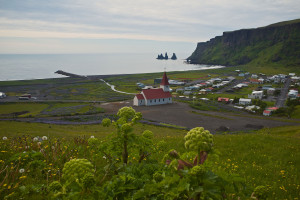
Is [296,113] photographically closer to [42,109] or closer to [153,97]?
[153,97]

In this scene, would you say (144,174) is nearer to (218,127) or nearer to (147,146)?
(147,146)

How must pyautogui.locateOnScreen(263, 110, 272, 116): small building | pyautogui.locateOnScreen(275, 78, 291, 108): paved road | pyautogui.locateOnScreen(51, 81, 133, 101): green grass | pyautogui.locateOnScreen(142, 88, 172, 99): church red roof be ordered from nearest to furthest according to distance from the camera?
1. pyautogui.locateOnScreen(263, 110, 272, 116): small building
2. pyautogui.locateOnScreen(142, 88, 172, 99): church red roof
3. pyautogui.locateOnScreen(275, 78, 291, 108): paved road
4. pyautogui.locateOnScreen(51, 81, 133, 101): green grass

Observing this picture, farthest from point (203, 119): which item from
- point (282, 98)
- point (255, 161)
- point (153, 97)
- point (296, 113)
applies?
point (282, 98)

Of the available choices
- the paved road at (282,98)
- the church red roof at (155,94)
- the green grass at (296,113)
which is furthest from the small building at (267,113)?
the church red roof at (155,94)

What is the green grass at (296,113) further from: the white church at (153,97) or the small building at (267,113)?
the white church at (153,97)

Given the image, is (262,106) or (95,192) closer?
(95,192)

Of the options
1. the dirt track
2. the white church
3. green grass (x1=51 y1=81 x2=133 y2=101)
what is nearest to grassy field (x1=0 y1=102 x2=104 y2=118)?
the dirt track

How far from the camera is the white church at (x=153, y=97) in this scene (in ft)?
255

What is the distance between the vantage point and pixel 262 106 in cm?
8112

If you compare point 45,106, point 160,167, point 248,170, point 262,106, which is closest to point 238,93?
point 262,106

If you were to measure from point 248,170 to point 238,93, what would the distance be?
375ft

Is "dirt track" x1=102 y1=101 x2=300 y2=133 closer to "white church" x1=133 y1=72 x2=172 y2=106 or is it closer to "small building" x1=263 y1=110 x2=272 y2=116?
"white church" x1=133 y1=72 x2=172 y2=106

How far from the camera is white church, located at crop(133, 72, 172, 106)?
255 feet

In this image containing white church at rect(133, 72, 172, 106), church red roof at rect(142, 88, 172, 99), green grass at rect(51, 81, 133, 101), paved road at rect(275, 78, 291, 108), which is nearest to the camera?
white church at rect(133, 72, 172, 106)
